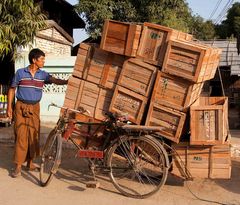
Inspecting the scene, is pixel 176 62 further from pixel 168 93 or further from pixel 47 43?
pixel 47 43

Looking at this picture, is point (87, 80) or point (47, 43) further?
point (47, 43)

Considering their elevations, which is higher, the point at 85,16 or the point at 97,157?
the point at 85,16

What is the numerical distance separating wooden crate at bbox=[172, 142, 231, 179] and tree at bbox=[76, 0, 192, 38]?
10074 millimetres

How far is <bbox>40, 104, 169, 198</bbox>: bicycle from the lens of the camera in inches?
213

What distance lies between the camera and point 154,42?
5383 millimetres

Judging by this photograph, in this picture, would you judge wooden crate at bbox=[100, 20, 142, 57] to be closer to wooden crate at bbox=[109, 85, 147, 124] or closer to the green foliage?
wooden crate at bbox=[109, 85, 147, 124]

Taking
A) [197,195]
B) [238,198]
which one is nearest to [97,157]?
[197,195]

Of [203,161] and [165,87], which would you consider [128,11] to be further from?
[203,161]

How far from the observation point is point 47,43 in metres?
13.9

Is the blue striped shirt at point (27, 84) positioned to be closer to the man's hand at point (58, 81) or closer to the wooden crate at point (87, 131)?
the man's hand at point (58, 81)

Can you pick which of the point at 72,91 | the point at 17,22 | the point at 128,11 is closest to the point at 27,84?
the point at 72,91

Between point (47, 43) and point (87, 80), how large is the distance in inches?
333

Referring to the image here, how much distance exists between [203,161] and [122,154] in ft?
3.50

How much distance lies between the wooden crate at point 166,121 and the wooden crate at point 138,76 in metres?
0.25
